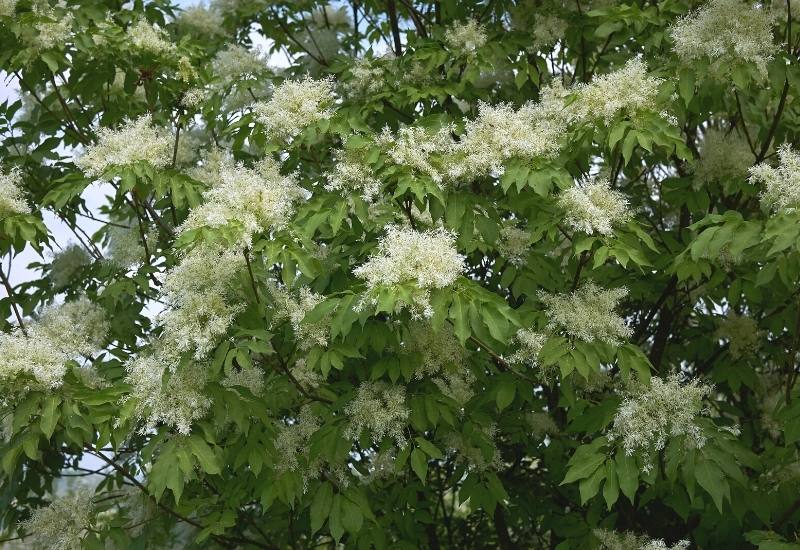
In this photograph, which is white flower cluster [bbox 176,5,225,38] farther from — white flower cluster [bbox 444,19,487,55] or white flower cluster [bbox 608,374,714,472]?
white flower cluster [bbox 608,374,714,472]

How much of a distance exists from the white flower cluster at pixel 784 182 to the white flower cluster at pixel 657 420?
90 cm

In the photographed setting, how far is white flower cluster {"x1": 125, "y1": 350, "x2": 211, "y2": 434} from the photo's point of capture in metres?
3.73

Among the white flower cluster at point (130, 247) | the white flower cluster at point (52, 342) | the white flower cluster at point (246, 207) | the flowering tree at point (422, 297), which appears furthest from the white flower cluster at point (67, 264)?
the white flower cluster at point (246, 207)

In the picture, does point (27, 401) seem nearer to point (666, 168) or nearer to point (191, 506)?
point (191, 506)

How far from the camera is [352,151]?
414 cm

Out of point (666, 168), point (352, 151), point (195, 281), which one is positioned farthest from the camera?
point (666, 168)

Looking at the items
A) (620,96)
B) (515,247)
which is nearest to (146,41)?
(515,247)

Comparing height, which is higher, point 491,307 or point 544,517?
point 491,307

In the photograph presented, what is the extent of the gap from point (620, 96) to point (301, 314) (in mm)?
1765

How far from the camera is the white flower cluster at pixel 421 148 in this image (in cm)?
392

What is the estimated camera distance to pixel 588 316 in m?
3.93


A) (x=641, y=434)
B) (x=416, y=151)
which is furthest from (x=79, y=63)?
(x=641, y=434)

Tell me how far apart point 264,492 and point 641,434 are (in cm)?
165

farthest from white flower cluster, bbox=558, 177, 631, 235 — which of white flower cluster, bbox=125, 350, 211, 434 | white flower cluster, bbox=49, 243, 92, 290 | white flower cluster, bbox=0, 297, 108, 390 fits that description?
white flower cluster, bbox=49, 243, 92, 290
